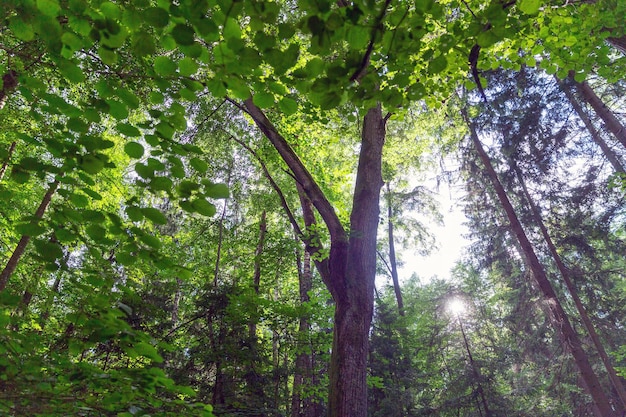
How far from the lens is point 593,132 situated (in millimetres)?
10102

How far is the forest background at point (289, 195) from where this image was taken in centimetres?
125

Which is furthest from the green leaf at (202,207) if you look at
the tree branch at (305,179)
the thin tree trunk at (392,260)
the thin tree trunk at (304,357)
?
the thin tree trunk at (392,260)

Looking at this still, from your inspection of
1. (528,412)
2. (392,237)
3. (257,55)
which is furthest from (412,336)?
(257,55)

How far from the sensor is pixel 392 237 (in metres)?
16.7

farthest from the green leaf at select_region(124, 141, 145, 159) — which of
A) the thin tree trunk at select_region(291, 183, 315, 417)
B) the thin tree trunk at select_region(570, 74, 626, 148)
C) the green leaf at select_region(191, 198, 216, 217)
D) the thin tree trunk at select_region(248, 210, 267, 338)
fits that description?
the thin tree trunk at select_region(570, 74, 626, 148)

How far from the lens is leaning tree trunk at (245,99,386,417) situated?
3289mm

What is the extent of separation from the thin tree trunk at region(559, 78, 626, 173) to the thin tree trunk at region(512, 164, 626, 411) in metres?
2.36

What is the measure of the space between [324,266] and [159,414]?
2870mm

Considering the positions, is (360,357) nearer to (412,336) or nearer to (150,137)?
(150,137)

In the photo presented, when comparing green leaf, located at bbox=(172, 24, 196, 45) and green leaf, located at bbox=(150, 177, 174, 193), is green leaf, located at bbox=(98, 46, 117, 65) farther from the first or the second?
green leaf, located at bbox=(150, 177, 174, 193)

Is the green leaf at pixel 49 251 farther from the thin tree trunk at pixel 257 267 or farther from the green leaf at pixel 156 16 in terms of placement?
the thin tree trunk at pixel 257 267

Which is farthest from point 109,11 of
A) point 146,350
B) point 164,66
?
point 146,350

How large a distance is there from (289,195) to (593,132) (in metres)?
9.07

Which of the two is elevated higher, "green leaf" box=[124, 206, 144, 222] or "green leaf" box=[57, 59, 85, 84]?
"green leaf" box=[57, 59, 85, 84]
